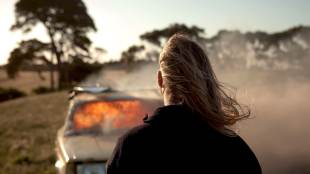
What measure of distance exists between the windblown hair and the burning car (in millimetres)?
3793

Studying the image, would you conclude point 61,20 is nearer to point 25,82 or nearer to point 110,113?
point 25,82

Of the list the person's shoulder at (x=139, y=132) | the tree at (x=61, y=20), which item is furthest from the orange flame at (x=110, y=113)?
the tree at (x=61, y=20)

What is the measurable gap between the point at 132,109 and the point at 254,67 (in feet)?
66.7

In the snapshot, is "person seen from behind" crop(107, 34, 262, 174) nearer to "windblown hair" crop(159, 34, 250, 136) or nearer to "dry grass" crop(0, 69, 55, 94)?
"windblown hair" crop(159, 34, 250, 136)

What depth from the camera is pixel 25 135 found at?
19125 mm

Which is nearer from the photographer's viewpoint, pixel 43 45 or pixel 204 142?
pixel 204 142

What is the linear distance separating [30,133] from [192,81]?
57.9ft

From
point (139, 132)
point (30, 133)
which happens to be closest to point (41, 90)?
point (30, 133)

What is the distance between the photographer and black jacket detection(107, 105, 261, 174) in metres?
2.50

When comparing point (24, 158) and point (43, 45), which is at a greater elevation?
point (43, 45)

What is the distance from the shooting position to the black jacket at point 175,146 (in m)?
2.50

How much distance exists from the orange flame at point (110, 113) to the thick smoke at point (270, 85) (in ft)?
4.68

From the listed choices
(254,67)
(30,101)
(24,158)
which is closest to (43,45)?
(30,101)

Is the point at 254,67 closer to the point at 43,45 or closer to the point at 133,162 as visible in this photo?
the point at 43,45
